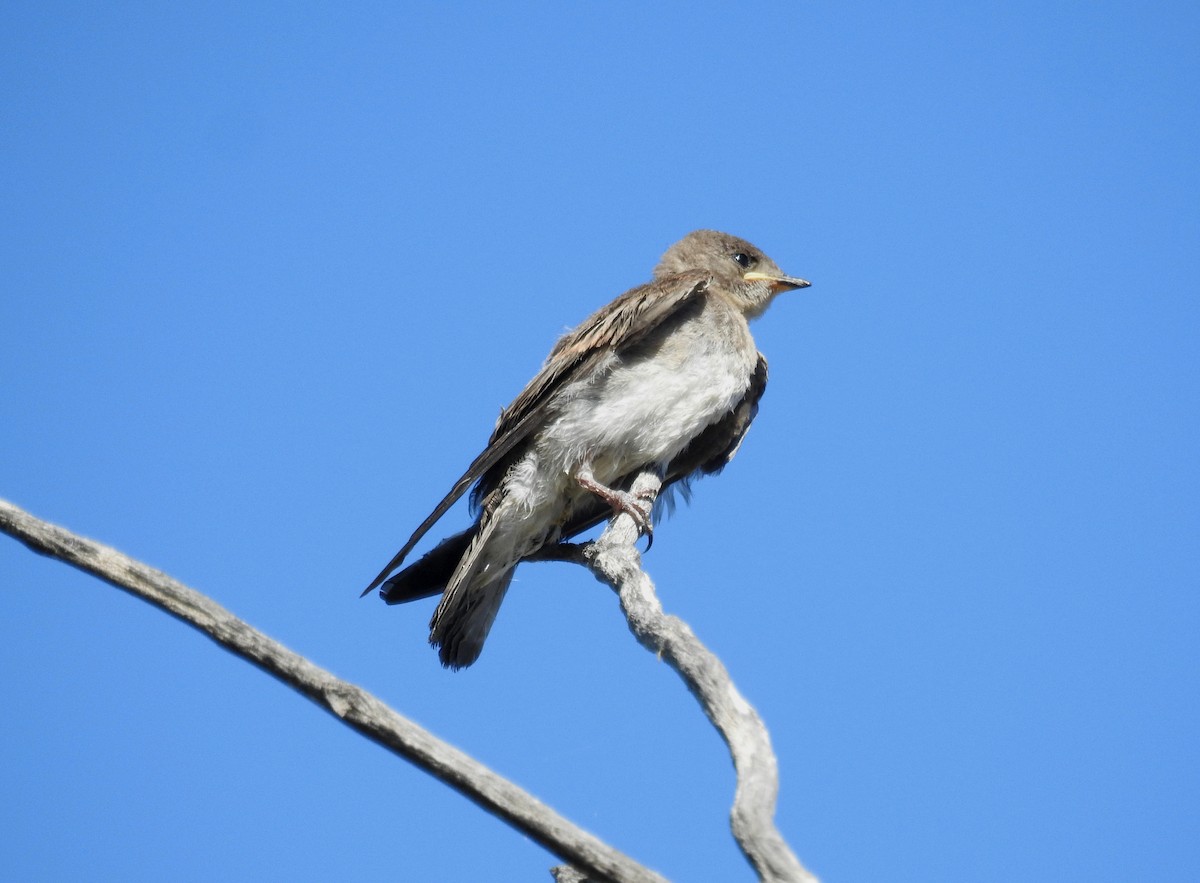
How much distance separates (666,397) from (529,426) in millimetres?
669

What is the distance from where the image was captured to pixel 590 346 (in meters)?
5.99

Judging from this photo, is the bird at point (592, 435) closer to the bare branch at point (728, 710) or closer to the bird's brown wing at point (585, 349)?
the bird's brown wing at point (585, 349)

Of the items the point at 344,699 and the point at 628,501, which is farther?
the point at 628,501

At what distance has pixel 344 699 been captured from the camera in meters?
3.18

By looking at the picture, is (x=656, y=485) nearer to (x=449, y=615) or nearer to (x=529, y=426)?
(x=529, y=426)

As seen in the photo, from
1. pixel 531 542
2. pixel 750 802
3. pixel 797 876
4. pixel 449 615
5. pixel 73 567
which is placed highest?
pixel 531 542

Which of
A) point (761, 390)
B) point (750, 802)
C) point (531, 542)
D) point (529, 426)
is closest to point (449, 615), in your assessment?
point (531, 542)

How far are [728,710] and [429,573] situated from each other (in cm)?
276

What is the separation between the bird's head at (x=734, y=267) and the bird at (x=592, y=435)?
2.13ft

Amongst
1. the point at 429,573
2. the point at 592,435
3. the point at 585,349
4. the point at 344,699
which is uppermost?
the point at 585,349

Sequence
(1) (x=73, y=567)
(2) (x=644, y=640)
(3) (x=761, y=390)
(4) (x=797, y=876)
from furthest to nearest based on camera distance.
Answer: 1. (3) (x=761, y=390)
2. (2) (x=644, y=640)
3. (1) (x=73, y=567)
4. (4) (x=797, y=876)

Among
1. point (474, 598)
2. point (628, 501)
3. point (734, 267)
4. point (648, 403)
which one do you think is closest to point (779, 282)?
point (734, 267)

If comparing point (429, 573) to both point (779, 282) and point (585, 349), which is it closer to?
point (585, 349)

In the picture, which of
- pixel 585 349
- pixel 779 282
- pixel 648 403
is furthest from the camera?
pixel 779 282
